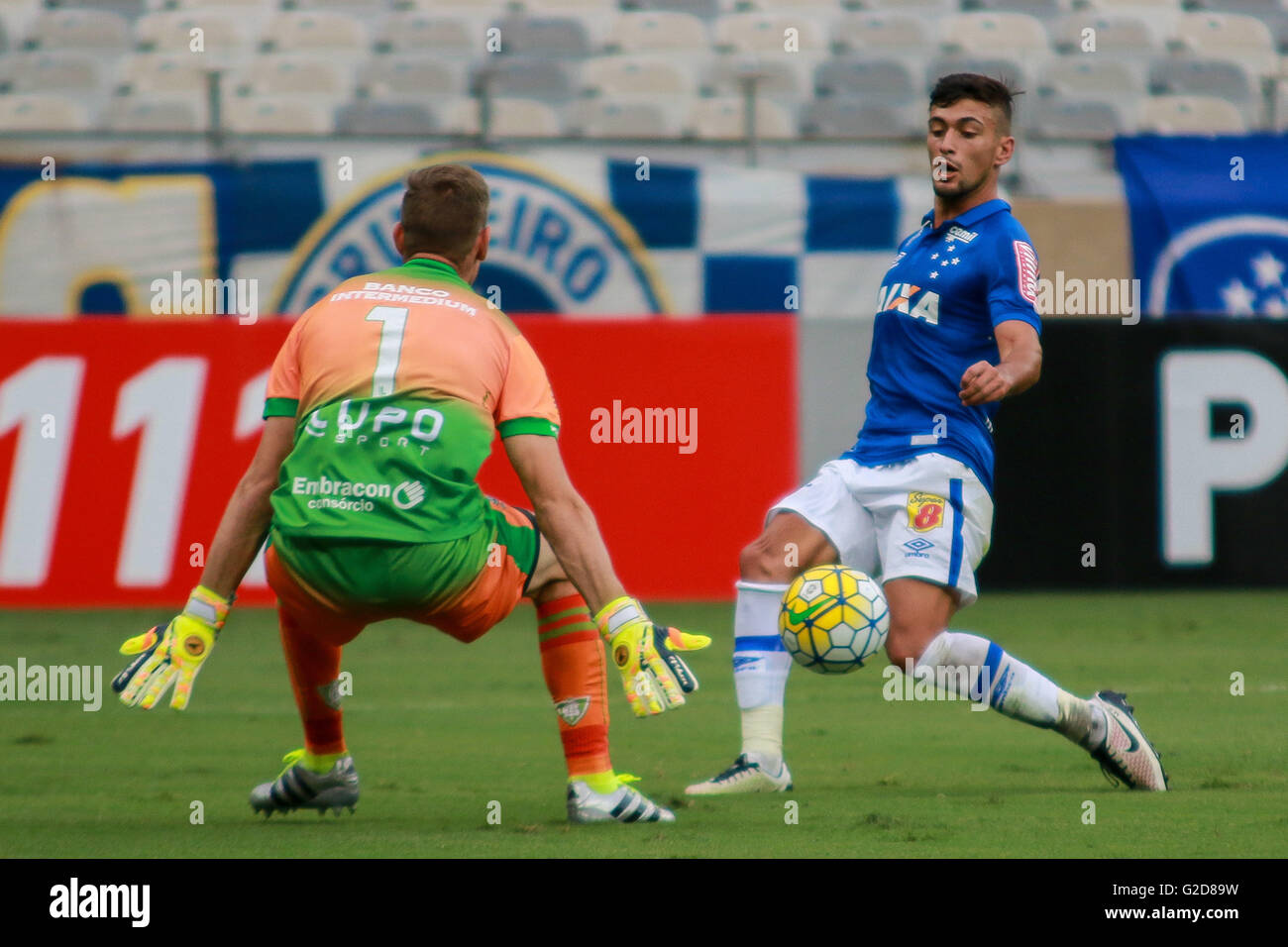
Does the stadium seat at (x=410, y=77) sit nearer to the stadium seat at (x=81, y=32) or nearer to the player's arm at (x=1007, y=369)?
the stadium seat at (x=81, y=32)

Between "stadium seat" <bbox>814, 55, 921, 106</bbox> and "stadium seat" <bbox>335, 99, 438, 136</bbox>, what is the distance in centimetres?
287

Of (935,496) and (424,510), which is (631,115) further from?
(424,510)

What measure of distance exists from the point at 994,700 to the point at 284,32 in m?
10.6

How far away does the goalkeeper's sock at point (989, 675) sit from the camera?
15.8 feet

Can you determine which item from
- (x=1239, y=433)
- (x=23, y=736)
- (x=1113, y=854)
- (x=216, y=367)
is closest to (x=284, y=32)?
(x=216, y=367)

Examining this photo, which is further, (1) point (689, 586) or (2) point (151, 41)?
(2) point (151, 41)

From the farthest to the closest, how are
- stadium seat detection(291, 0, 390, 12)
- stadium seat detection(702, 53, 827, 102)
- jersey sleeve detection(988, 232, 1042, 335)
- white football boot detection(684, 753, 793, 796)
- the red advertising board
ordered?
stadium seat detection(291, 0, 390, 12), stadium seat detection(702, 53, 827, 102), the red advertising board, white football boot detection(684, 753, 793, 796), jersey sleeve detection(988, 232, 1042, 335)

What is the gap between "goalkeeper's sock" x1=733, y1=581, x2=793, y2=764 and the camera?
16.5 feet

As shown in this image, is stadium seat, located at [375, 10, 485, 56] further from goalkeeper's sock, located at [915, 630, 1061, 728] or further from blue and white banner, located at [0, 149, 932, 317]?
goalkeeper's sock, located at [915, 630, 1061, 728]

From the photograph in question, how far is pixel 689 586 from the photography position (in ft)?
33.3

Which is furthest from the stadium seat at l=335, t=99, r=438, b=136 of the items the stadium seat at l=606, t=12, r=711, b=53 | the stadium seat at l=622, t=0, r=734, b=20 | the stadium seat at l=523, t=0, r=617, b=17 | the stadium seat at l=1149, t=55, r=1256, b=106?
the stadium seat at l=1149, t=55, r=1256, b=106

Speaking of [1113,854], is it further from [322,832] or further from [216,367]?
[216,367]

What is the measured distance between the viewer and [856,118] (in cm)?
1339

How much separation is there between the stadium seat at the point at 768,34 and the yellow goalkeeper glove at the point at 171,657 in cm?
1050
